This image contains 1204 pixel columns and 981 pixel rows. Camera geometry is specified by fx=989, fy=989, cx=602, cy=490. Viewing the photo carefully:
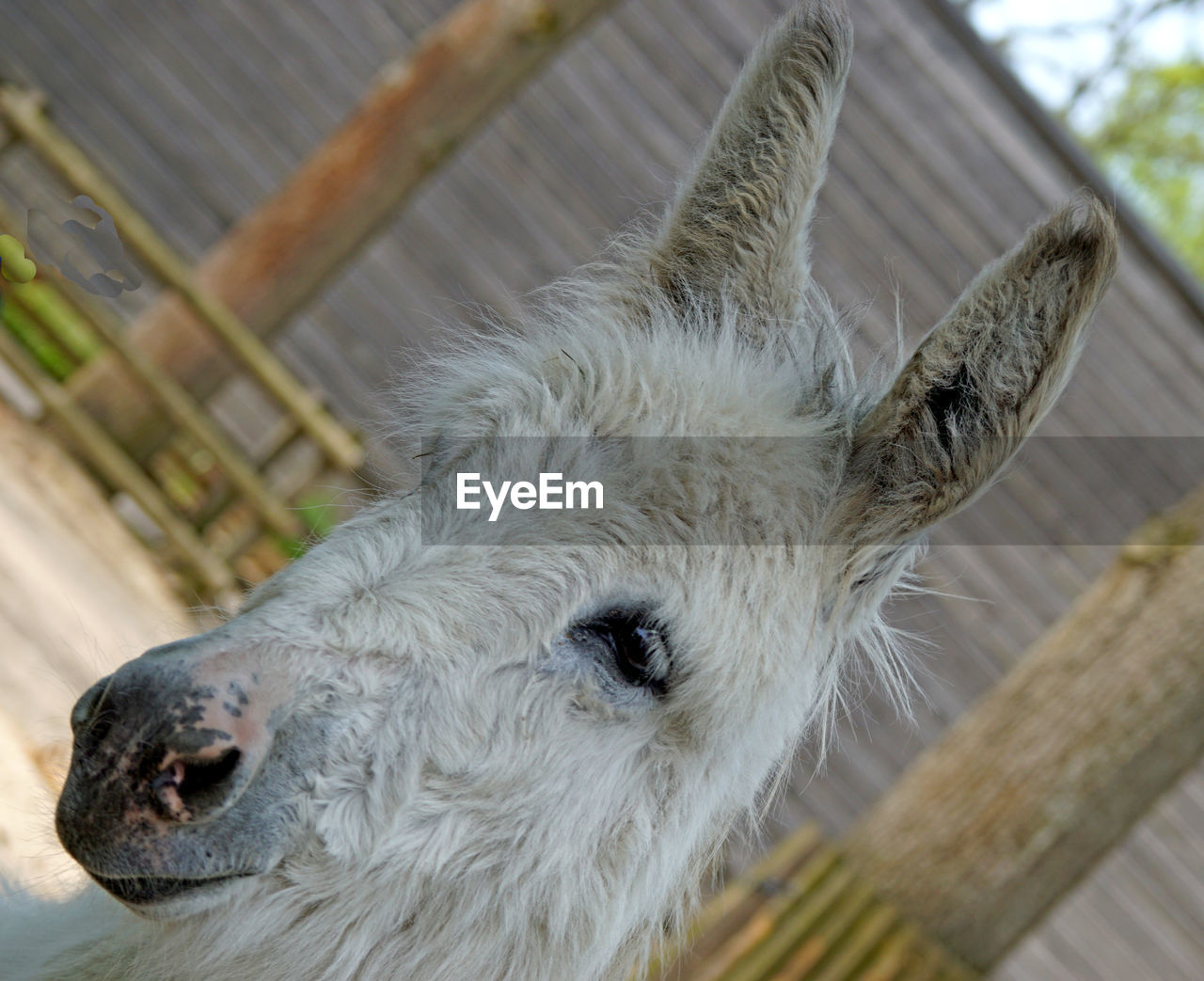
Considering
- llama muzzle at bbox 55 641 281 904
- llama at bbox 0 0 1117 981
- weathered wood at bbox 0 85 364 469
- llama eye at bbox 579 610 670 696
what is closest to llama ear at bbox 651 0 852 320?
llama at bbox 0 0 1117 981

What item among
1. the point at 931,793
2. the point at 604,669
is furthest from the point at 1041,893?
the point at 604,669

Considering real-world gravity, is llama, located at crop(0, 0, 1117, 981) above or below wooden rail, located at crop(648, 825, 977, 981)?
above

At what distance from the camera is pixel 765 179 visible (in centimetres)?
166

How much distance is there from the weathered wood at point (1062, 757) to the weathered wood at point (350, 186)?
114 inches

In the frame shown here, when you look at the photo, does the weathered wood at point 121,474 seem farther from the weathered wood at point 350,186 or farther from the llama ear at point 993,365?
the llama ear at point 993,365

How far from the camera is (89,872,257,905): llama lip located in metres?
1.23

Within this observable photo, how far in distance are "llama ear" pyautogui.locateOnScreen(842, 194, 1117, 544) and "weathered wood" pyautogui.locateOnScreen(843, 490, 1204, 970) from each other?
2.03 m

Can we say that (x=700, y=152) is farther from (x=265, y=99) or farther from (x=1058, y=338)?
(x=265, y=99)

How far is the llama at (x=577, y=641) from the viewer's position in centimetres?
124

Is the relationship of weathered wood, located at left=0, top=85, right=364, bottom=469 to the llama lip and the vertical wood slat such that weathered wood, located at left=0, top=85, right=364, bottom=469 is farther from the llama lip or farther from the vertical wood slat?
the llama lip

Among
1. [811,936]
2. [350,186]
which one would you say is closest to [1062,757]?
[811,936]

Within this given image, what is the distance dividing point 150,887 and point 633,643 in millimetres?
708

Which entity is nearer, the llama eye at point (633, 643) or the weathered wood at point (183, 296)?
the llama eye at point (633, 643)

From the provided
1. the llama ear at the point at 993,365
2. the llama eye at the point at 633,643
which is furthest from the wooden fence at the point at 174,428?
the llama ear at the point at 993,365
